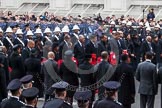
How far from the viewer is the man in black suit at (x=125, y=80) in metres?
12.3

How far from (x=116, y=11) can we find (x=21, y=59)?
24.6m

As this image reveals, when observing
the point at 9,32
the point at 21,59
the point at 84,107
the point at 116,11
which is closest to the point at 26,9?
the point at 116,11

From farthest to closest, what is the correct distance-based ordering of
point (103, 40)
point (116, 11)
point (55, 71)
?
point (116, 11), point (103, 40), point (55, 71)

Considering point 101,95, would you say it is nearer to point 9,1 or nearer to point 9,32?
point 9,32

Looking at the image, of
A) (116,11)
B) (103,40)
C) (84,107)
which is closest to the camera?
(84,107)

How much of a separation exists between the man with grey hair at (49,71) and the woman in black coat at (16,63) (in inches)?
26.5

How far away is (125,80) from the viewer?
1245cm

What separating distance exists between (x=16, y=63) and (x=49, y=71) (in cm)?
105

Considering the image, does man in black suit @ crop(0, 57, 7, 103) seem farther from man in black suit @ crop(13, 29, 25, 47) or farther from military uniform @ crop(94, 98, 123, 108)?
man in black suit @ crop(13, 29, 25, 47)

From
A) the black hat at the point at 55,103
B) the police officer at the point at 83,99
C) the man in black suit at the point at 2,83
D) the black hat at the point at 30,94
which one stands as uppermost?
the black hat at the point at 30,94

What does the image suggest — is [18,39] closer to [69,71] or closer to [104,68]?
[69,71]

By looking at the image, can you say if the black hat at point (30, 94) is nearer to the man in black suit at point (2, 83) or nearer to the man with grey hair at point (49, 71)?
the man in black suit at point (2, 83)

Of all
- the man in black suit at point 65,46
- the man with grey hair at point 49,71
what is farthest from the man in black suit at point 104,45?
the man with grey hair at point 49,71

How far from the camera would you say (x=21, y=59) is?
1379 centimetres
